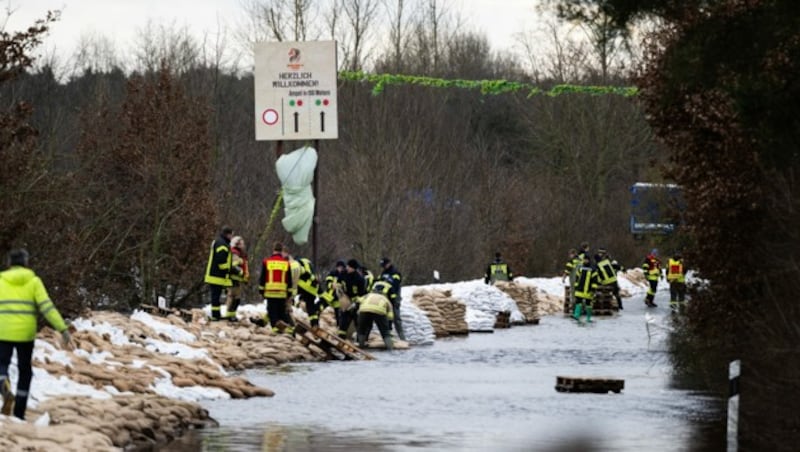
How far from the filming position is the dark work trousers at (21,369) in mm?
17125

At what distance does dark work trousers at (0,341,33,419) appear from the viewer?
674 inches

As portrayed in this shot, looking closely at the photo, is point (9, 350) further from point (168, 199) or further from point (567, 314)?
point (567, 314)

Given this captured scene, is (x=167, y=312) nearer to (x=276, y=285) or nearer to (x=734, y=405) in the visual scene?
(x=276, y=285)

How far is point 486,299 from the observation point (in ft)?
155

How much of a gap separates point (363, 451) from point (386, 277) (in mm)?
18938

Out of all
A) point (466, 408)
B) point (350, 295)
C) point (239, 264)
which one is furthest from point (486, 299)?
point (466, 408)

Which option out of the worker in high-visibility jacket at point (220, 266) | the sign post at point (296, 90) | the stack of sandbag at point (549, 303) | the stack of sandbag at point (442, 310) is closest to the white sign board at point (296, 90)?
the sign post at point (296, 90)

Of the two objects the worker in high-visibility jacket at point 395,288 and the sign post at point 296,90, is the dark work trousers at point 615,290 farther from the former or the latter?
the worker in high-visibility jacket at point 395,288

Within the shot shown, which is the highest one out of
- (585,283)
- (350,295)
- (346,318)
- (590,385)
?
(350,295)

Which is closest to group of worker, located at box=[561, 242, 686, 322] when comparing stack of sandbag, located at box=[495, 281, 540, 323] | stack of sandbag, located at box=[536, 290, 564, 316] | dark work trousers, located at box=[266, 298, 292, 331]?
stack of sandbag, located at box=[536, 290, 564, 316]

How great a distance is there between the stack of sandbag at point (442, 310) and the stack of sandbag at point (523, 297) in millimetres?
6512

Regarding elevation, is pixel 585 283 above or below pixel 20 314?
below

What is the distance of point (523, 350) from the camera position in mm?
36188

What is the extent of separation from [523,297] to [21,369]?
1368 inches
